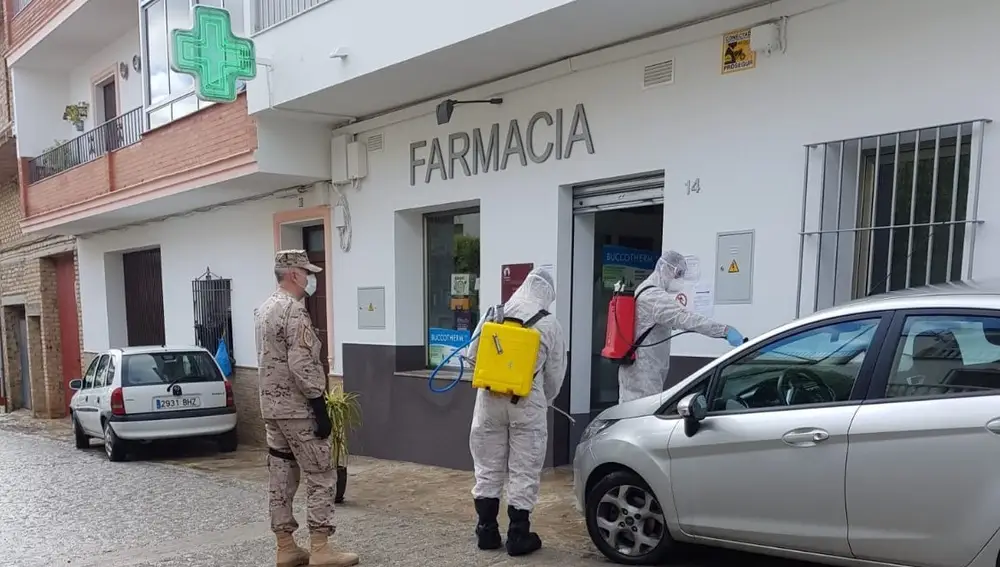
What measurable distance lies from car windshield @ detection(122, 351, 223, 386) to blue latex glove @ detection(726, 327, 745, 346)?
24.2ft

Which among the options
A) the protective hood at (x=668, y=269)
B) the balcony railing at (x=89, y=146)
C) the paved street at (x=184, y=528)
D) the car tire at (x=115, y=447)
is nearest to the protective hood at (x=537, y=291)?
the protective hood at (x=668, y=269)

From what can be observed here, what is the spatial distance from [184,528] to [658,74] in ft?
17.7

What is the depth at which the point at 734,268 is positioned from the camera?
5.55 meters

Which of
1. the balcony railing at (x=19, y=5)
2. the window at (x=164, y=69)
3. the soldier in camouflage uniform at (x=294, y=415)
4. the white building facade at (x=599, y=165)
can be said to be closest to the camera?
the soldier in camouflage uniform at (x=294, y=415)

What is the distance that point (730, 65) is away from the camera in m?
5.59

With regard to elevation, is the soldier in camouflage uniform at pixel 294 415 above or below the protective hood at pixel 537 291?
below

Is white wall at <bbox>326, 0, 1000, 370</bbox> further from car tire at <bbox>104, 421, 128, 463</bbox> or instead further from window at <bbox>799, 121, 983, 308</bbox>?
car tire at <bbox>104, 421, 128, 463</bbox>

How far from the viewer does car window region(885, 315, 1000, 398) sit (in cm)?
312

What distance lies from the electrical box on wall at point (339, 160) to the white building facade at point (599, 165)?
0.12ft

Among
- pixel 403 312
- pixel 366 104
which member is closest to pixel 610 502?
pixel 403 312

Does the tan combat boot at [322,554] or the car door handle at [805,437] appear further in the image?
the tan combat boot at [322,554]

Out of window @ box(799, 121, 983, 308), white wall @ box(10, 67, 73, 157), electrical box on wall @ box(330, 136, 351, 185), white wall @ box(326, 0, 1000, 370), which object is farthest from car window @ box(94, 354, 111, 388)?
window @ box(799, 121, 983, 308)

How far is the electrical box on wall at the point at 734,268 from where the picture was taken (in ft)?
17.9

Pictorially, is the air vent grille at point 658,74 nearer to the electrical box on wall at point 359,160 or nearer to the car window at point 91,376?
the electrical box on wall at point 359,160
